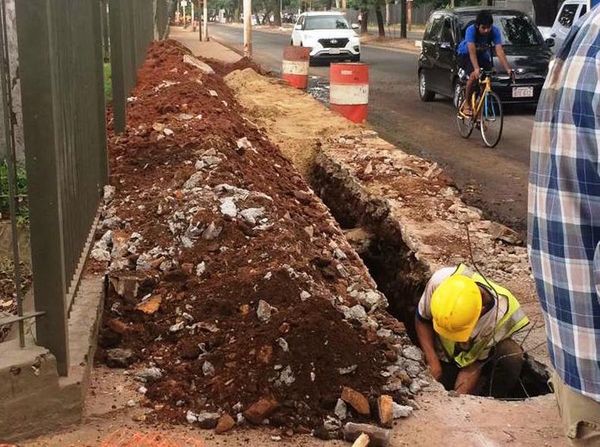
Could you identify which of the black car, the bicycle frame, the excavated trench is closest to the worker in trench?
the excavated trench

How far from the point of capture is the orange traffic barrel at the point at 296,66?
19.1m

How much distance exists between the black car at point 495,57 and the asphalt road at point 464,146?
505 mm

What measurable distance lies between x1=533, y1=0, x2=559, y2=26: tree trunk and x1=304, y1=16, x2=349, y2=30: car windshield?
21.7 feet

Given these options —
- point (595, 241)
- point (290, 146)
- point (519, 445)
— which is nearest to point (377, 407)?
point (519, 445)

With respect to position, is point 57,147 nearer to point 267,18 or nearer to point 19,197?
point 19,197

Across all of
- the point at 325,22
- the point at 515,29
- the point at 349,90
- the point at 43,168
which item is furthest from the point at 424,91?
the point at 43,168

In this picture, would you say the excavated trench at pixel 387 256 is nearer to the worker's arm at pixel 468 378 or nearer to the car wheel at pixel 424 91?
the worker's arm at pixel 468 378

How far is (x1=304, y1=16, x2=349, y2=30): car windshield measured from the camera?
29500 millimetres

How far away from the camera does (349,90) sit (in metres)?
13.5

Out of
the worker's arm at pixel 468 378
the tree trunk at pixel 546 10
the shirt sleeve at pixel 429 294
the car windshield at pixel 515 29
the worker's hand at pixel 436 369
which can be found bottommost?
the worker's arm at pixel 468 378

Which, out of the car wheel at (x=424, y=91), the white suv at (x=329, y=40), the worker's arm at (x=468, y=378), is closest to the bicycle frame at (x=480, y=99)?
the car wheel at (x=424, y=91)

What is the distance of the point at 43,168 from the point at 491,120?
1011 centimetres

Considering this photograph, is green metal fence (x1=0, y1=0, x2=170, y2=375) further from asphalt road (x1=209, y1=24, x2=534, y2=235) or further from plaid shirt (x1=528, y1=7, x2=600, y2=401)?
asphalt road (x1=209, y1=24, x2=534, y2=235)

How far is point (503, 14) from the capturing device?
16547 millimetres
